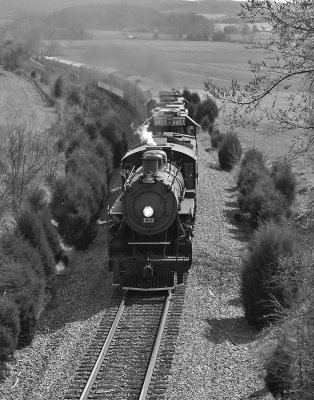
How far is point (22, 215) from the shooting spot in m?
15.6

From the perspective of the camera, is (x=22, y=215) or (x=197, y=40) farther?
(x=197, y=40)

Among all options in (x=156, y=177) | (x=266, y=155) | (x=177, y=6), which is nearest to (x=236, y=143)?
(x=266, y=155)

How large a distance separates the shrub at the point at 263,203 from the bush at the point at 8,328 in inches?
438

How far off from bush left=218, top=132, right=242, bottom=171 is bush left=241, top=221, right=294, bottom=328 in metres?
18.4

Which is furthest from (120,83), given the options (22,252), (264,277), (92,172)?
(264,277)

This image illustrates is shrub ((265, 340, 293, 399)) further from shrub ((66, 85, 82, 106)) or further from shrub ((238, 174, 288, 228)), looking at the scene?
shrub ((66, 85, 82, 106))

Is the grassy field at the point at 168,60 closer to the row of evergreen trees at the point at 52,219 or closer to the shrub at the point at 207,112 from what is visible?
the shrub at the point at 207,112

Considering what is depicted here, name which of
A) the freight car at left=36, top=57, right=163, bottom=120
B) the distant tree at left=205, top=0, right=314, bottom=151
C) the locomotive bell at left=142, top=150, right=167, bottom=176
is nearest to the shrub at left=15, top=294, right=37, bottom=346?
the locomotive bell at left=142, top=150, right=167, bottom=176

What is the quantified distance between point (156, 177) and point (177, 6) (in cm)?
4487

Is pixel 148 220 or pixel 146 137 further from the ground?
pixel 146 137

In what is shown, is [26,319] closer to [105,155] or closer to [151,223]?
[151,223]

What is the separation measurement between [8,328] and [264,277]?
5.87 metres

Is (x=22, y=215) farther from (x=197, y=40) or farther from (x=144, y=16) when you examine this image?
(x=197, y=40)

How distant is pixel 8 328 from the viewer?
11.8 meters
